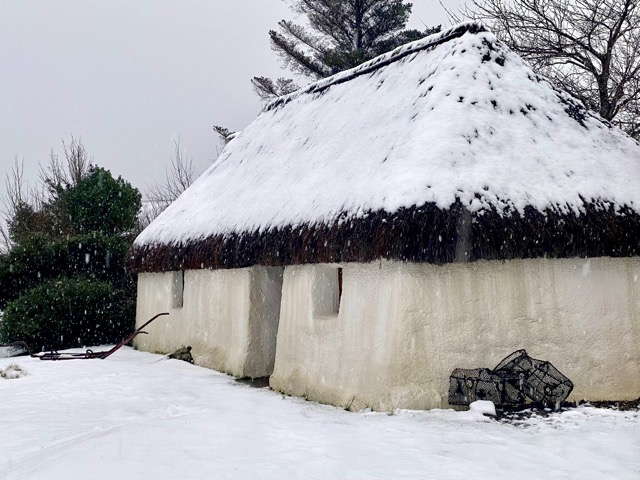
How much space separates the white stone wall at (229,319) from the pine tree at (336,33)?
1406cm

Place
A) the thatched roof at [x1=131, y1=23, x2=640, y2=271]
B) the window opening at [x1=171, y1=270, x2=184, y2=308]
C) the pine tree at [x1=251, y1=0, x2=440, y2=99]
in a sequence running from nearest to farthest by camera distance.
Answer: the thatched roof at [x1=131, y1=23, x2=640, y2=271] → the window opening at [x1=171, y1=270, x2=184, y2=308] → the pine tree at [x1=251, y1=0, x2=440, y2=99]

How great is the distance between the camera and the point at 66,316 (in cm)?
1280

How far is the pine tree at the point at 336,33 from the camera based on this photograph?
74.6 feet

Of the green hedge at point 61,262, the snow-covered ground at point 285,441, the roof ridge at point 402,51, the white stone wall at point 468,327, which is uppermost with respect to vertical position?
the roof ridge at point 402,51

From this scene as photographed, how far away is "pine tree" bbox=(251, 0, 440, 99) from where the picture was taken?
22750 mm

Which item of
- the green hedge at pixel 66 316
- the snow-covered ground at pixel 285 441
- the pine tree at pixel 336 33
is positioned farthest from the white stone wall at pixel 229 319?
the pine tree at pixel 336 33

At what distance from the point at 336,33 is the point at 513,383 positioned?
19.5 metres

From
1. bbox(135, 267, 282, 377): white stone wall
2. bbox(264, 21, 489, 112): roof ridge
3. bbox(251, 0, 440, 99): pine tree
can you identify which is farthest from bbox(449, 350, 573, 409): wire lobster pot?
bbox(251, 0, 440, 99): pine tree

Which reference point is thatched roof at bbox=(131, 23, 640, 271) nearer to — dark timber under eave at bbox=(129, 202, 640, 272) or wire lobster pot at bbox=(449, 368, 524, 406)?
dark timber under eave at bbox=(129, 202, 640, 272)

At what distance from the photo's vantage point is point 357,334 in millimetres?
6438

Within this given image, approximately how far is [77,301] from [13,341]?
134 centimetres

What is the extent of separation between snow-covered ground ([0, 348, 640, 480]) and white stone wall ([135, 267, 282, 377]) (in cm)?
147

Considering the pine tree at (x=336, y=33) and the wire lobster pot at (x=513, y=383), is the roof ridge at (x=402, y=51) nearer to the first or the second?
the wire lobster pot at (x=513, y=383)

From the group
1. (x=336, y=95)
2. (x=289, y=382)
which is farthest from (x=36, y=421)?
(x=336, y=95)
